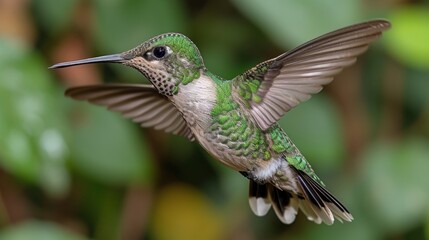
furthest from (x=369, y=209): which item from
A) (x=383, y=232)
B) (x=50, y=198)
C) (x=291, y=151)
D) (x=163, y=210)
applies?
(x=291, y=151)

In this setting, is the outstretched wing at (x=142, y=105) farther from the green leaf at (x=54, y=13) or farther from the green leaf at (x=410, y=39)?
the green leaf at (x=410, y=39)

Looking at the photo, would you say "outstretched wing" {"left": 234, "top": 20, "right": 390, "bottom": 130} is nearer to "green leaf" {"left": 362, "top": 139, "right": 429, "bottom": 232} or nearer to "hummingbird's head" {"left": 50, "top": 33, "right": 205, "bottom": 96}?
"hummingbird's head" {"left": 50, "top": 33, "right": 205, "bottom": 96}

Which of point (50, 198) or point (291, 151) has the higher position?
point (291, 151)

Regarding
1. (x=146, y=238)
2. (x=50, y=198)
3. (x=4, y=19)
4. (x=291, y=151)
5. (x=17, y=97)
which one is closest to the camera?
(x=291, y=151)

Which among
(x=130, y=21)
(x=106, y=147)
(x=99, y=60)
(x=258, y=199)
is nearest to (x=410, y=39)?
(x=130, y=21)

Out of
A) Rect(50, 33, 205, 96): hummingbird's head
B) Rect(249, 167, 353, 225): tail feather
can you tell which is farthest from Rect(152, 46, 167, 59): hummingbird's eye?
Rect(249, 167, 353, 225): tail feather

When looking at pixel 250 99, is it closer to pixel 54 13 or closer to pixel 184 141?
pixel 54 13

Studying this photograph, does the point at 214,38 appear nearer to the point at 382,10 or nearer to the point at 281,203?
the point at 382,10

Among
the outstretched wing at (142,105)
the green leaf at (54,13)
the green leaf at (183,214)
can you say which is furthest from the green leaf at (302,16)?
the green leaf at (183,214)
